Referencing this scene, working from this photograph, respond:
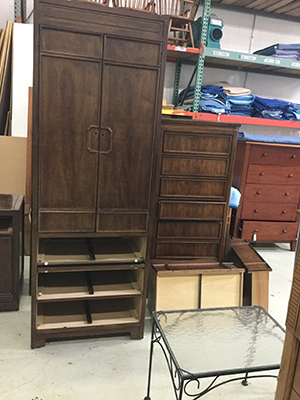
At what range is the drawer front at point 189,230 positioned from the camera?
2578 mm

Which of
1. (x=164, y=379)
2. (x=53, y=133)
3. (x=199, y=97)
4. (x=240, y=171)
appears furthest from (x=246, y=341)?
(x=199, y=97)

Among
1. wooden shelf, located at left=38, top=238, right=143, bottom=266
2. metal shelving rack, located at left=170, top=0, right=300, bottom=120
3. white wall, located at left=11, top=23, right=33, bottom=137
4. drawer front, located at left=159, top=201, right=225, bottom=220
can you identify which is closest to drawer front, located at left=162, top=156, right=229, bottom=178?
drawer front, located at left=159, top=201, right=225, bottom=220

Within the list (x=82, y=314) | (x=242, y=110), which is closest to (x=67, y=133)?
(x=82, y=314)

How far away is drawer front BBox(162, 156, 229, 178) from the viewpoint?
2.47m

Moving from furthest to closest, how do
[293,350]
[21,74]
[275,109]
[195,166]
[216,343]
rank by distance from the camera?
[275,109] < [21,74] < [195,166] < [216,343] < [293,350]

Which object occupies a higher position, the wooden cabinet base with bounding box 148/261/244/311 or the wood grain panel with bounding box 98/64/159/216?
the wood grain panel with bounding box 98/64/159/216

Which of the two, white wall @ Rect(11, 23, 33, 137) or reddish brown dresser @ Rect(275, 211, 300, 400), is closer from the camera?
reddish brown dresser @ Rect(275, 211, 300, 400)

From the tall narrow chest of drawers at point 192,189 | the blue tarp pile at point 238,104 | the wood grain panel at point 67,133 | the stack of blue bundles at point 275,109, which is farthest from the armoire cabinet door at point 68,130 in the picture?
the stack of blue bundles at point 275,109

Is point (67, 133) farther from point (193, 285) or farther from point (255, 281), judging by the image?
point (255, 281)

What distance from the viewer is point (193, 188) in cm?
253

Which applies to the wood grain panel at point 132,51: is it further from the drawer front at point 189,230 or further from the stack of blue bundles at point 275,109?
the stack of blue bundles at point 275,109

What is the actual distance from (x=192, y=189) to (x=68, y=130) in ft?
3.33

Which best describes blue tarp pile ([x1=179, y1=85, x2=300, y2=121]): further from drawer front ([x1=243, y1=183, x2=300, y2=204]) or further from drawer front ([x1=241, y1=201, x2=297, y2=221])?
drawer front ([x1=241, y1=201, x2=297, y2=221])

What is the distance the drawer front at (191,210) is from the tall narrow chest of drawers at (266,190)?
129cm
